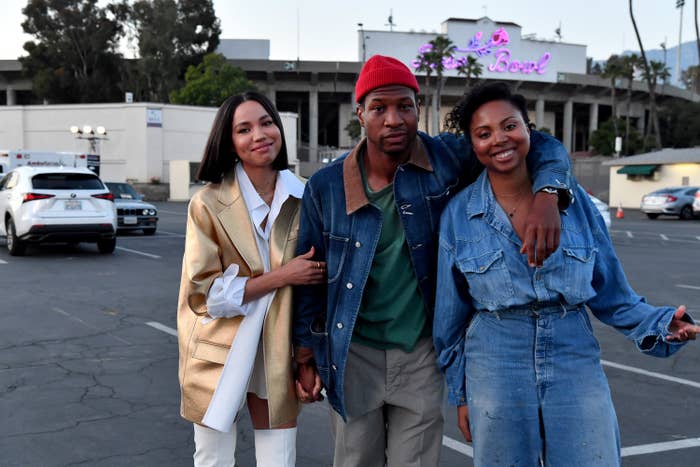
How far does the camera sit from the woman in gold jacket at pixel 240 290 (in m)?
2.59

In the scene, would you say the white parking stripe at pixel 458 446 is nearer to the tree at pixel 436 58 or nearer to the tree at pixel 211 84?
the tree at pixel 211 84

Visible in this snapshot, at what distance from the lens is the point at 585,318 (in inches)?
89.7

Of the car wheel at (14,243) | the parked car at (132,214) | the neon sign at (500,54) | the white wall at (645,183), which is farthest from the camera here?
the neon sign at (500,54)

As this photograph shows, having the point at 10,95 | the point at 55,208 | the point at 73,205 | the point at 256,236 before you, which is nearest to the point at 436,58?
the point at 10,95

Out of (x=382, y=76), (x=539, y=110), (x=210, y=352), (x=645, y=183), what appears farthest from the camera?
(x=539, y=110)

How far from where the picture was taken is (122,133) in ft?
146

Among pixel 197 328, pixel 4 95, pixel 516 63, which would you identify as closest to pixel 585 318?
pixel 197 328

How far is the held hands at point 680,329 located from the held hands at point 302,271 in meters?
1.23

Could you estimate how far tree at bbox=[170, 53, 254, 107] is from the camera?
160 feet

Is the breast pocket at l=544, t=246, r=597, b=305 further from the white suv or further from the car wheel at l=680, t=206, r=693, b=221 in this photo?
the car wheel at l=680, t=206, r=693, b=221

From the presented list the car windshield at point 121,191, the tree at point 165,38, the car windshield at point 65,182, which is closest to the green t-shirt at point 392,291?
the car windshield at point 65,182

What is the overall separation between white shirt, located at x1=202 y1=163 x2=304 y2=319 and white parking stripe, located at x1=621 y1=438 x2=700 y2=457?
8.79 feet

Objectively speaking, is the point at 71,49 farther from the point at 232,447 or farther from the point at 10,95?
the point at 232,447

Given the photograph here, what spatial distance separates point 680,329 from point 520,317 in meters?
0.55
